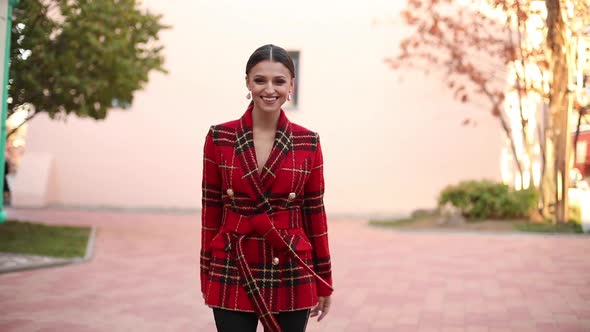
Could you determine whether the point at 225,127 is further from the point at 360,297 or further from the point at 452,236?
the point at 452,236

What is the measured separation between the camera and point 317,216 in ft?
8.90

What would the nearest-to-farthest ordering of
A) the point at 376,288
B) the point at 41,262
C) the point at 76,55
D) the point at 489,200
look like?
the point at 376,288, the point at 41,262, the point at 76,55, the point at 489,200

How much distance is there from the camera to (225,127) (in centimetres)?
267

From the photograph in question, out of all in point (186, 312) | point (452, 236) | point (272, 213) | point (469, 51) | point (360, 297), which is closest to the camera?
point (272, 213)

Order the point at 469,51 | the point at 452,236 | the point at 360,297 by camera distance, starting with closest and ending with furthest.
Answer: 1. the point at 360,297
2. the point at 452,236
3. the point at 469,51

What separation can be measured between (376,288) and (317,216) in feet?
17.7

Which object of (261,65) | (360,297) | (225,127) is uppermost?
(261,65)

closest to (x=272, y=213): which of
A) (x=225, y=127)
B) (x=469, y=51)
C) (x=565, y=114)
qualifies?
(x=225, y=127)

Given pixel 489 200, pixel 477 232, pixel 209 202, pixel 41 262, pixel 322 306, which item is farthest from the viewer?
pixel 489 200

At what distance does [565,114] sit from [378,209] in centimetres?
525

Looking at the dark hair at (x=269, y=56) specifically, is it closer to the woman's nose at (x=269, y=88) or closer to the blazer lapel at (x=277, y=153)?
the woman's nose at (x=269, y=88)

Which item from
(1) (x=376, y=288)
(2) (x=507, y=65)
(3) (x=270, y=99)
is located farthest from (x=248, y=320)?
(2) (x=507, y=65)

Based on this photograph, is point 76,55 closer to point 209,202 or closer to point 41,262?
point 41,262

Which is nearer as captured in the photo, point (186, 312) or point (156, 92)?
point (186, 312)
